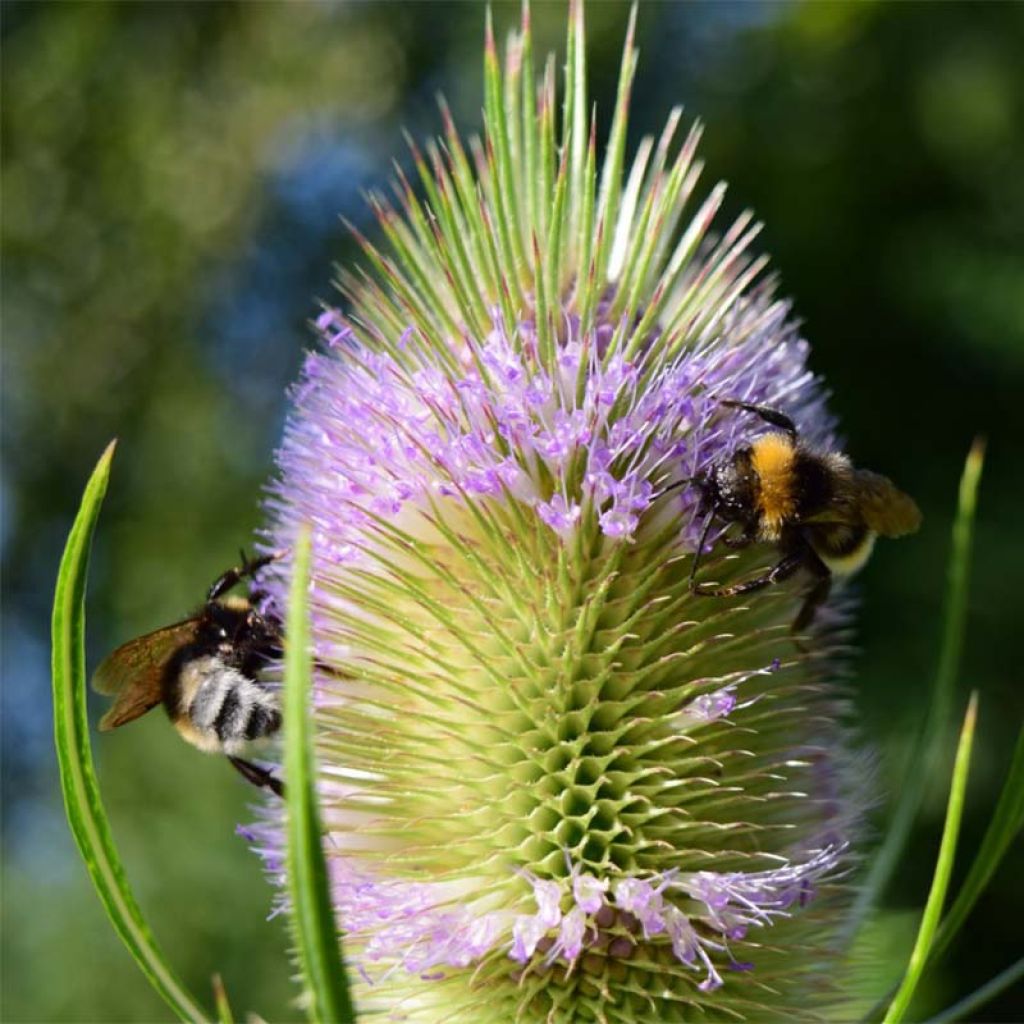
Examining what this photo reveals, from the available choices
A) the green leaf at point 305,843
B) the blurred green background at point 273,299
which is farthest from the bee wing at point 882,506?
the blurred green background at point 273,299

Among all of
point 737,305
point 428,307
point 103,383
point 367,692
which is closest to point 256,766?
point 367,692

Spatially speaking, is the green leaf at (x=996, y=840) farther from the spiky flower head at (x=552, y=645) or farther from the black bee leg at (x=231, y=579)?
the black bee leg at (x=231, y=579)

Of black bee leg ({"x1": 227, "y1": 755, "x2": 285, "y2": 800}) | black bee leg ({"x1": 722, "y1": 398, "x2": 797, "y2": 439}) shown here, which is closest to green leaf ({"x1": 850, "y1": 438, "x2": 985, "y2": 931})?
black bee leg ({"x1": 722, "y1": 398, "x2": 797, "y2": 439})

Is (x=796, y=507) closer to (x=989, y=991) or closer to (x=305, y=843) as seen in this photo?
(x=989, y=991)

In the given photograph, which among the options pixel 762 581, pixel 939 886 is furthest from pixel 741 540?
pixel 939 886

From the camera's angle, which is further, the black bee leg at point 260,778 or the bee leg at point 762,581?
the black bee leg at point 260,778

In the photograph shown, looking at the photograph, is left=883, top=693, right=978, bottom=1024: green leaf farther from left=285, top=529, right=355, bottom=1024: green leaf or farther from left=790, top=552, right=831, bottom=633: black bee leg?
left=285, top=529, right=355, bottom=1024: green leaf

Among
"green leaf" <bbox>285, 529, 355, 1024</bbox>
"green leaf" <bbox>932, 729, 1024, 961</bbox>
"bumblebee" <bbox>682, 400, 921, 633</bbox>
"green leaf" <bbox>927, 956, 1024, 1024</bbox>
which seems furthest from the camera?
"bumblebee" <bbox>682, 400, 921, 633</bbox>
